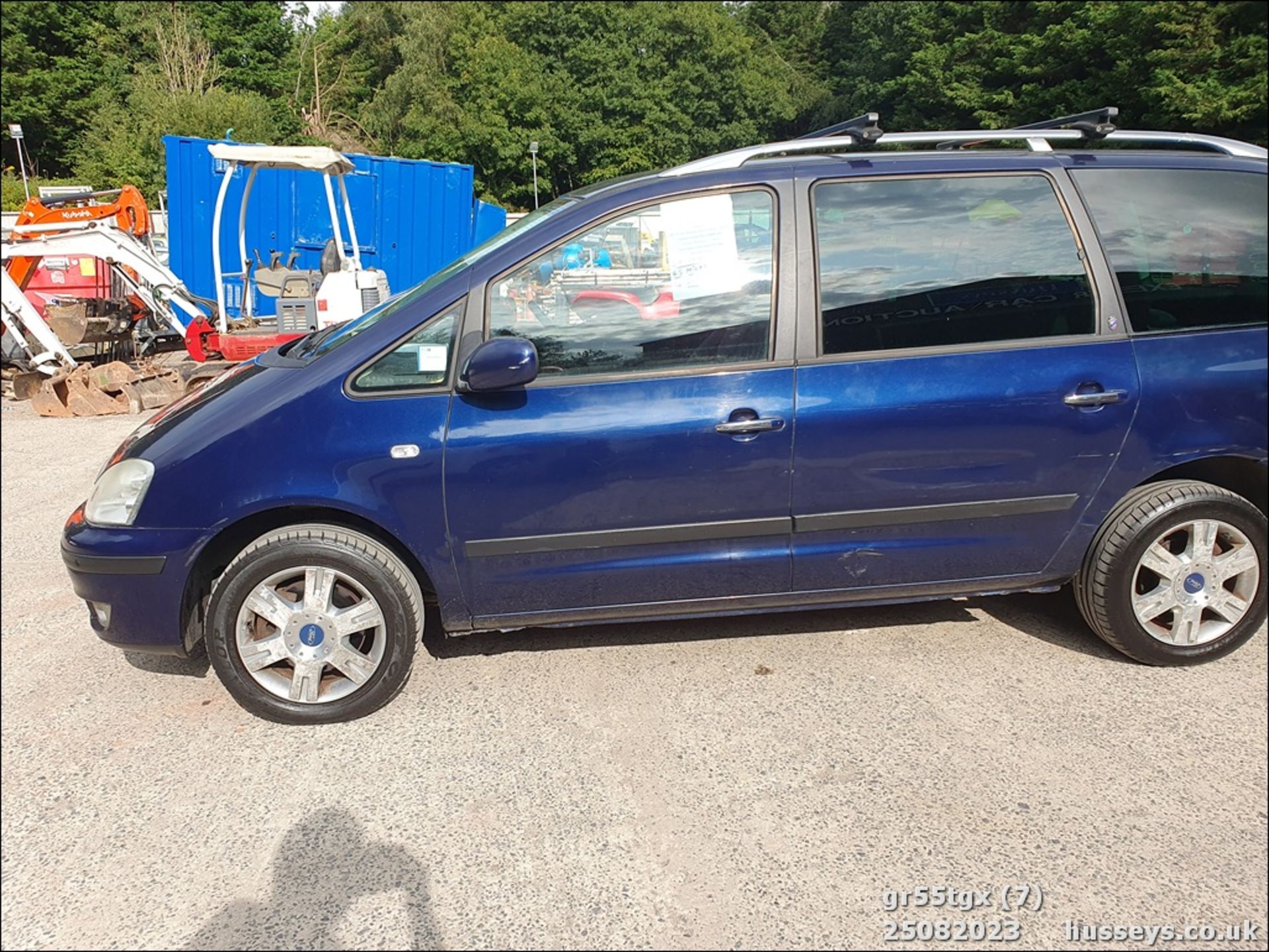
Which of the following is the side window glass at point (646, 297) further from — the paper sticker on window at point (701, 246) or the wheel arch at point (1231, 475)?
the wheel arch at point (1231, 475)

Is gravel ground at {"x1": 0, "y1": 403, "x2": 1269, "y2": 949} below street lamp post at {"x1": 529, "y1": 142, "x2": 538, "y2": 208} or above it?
below

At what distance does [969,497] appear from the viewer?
10.1 feet

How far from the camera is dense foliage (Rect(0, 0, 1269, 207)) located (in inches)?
1053

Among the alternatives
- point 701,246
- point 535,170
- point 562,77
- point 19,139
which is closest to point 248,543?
point 701,246

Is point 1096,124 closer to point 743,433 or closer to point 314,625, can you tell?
point 743,433

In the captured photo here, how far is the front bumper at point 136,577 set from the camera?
288 centimetres

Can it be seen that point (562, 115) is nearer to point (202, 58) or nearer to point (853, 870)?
point (202, 58)

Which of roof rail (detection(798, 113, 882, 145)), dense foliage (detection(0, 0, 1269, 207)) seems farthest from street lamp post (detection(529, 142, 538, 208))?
roof rail (detection(798, 113, 882, 145))

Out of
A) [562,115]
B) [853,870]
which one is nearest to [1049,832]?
[853,870]

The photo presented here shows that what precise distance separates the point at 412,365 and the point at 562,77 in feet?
160

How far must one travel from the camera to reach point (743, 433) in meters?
2.91

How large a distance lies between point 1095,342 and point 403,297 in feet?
8.25

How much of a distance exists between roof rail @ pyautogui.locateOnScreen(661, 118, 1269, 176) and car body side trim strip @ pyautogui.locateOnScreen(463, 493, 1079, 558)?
1.33 meters

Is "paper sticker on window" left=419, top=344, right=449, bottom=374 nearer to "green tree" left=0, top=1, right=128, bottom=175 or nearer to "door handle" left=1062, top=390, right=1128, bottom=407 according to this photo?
"door handle" left=1062, top=390, right=1128, bottom=407
